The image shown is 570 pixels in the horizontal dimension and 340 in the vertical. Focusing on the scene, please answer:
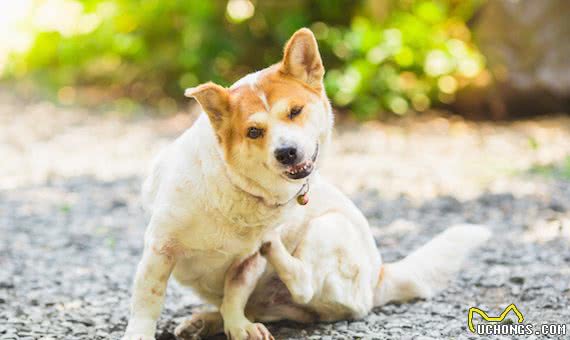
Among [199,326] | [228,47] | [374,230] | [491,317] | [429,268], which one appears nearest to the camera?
[199,326]

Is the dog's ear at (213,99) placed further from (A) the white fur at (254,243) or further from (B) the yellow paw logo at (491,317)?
(B) the yellow paw logo at (491,317)

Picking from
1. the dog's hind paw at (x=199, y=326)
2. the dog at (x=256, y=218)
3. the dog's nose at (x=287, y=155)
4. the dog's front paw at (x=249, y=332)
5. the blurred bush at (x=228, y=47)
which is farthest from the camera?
the blurred bush at (x=228, y=47)

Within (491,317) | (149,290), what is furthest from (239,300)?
(491,317)

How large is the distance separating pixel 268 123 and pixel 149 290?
32.4 inches

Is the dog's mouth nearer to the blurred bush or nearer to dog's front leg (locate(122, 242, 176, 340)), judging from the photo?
dog's front leg (locate(122, 242, 176, 340))

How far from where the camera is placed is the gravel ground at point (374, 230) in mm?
3529

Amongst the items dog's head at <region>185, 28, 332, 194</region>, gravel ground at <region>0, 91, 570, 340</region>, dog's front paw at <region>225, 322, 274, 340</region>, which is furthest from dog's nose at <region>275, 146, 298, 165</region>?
gravel ground at <region>0, 91, 570, 340</region>

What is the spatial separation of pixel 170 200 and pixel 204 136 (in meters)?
0.28

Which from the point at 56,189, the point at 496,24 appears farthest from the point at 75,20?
the point at 496,24

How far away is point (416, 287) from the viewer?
12.3 feet

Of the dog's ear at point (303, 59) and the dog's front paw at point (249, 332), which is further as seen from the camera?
the dog's front paw at point (249, 332)

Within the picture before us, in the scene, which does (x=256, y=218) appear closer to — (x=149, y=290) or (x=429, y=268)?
(x=149, y=290)

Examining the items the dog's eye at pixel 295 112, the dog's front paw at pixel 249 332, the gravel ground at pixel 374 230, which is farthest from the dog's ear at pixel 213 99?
the gravel ground at pixel 374 230

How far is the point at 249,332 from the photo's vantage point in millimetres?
3195
